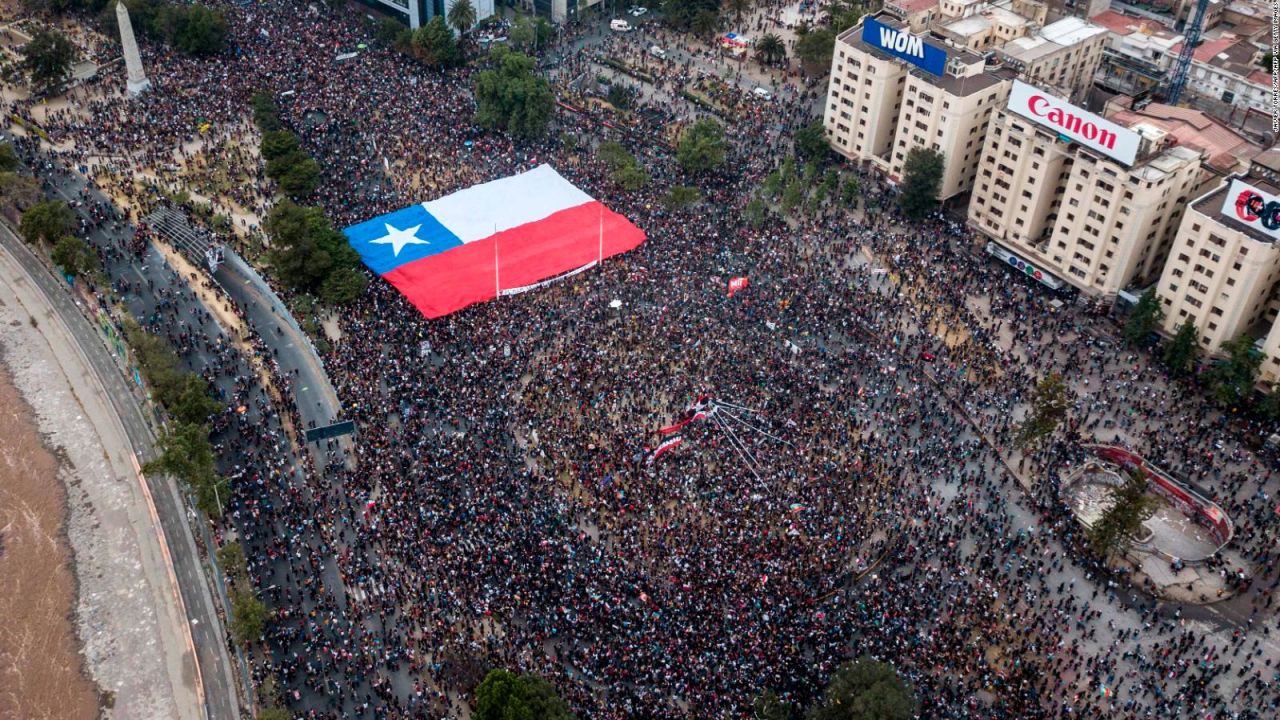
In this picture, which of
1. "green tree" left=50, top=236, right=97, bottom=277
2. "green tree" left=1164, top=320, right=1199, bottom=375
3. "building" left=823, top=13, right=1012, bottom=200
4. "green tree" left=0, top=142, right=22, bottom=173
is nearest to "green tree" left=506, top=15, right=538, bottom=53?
"building" left=823, top=13, right=1012, bottom=200

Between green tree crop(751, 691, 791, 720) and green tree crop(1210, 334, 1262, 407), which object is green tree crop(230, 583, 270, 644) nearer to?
green tree crop(751, 691, 791, 720)

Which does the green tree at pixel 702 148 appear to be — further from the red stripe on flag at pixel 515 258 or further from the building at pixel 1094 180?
the building at pixel 1094 180

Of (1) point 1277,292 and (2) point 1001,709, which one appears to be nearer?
(2) point 1001,709

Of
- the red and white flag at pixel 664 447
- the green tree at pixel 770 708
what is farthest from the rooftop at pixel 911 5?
the green tree at pixel 770 708

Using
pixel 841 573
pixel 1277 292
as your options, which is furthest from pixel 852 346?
pixel 1277 292

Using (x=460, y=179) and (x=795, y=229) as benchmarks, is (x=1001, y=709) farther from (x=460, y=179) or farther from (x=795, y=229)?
(x=460, y=179)

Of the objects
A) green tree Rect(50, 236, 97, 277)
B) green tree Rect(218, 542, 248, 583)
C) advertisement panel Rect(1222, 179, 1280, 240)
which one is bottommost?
green tree Rect(218, 542, 248, 583)
